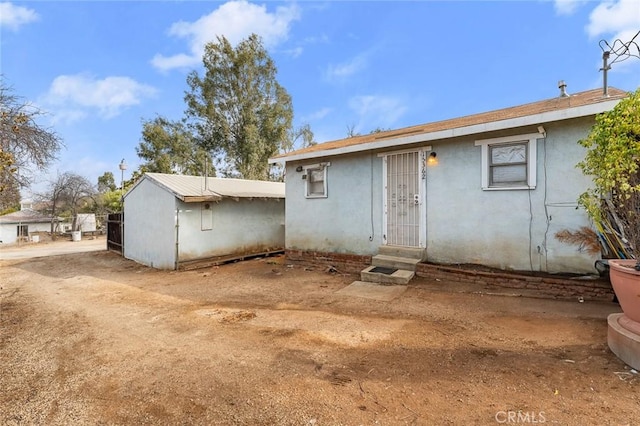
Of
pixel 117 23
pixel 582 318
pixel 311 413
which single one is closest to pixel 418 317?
pixel 582 318

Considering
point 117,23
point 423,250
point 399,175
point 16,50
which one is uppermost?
point 117,23

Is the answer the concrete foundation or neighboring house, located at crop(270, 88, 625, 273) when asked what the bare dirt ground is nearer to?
the concrete foundation

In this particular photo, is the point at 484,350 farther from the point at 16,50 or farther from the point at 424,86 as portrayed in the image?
the point at 424,86

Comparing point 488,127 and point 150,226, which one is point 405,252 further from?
point 150,226

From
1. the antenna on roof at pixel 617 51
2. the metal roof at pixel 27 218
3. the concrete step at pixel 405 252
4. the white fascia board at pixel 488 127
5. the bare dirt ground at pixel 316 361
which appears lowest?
the bare dirt ground at pixel 316 361

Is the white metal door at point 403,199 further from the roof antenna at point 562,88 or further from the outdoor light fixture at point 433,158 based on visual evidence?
the roof antenna at point 562,88

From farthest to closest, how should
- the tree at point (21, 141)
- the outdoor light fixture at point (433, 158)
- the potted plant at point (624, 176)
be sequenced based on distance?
the outdoor light fixture at point (433, 158) → the tree at point (21, 141) → the potted plant at point (624, 176)

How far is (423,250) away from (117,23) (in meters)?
12.5

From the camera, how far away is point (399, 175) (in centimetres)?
734

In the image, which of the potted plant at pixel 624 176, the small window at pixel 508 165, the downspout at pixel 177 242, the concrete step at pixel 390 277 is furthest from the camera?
the downspout at pixel 177 242

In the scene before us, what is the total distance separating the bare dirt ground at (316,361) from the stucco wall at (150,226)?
11.8 feet

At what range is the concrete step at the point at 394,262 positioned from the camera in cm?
676

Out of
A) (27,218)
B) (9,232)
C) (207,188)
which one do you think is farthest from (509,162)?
(27,218)

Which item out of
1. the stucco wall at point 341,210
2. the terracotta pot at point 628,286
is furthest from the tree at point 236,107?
the terracotta pot at point 628,286
